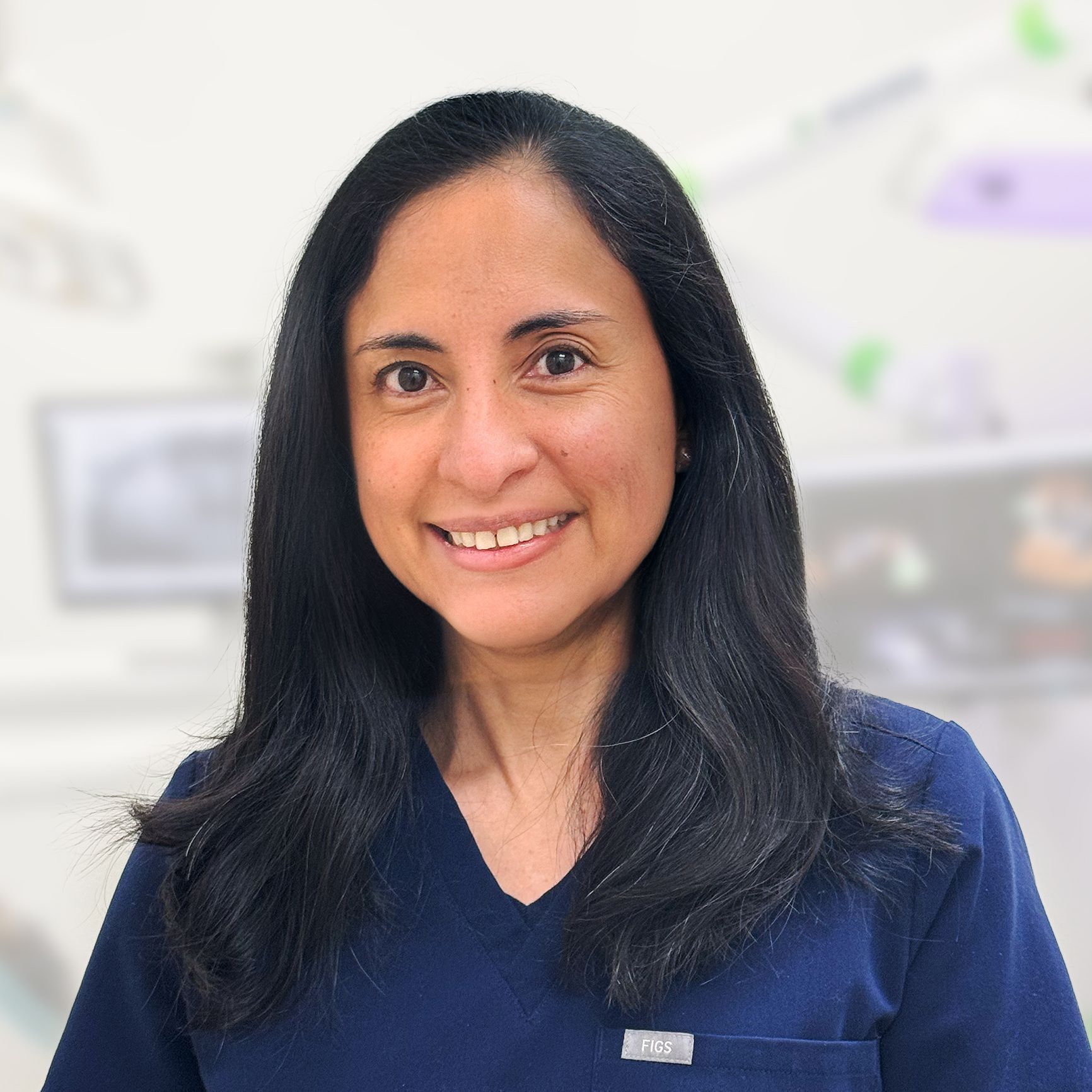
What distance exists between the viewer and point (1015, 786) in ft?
5.88

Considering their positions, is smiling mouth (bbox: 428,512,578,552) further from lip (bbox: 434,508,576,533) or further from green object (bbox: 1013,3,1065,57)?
green object (bbox: 1013,3,1065,57)

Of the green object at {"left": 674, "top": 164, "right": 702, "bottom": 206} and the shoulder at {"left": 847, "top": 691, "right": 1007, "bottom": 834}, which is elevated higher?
the green object at {"left": 674, "top": 164, "right": 702, "bottom": 206}

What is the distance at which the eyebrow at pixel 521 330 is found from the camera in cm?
82

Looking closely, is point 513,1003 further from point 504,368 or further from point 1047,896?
point 1047,896

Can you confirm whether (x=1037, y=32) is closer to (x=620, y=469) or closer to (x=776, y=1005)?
(x=620, y=469)

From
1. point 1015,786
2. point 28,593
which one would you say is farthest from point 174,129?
point 1015,786

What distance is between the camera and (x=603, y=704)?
938mm

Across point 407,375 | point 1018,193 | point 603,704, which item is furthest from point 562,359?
point 1018,193

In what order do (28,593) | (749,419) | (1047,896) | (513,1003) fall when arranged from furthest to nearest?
(28,593) → (1047,896) → (749,419) → (513,1003)

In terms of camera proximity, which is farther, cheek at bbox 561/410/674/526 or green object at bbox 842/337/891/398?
green object at bbox 842/337/891/398

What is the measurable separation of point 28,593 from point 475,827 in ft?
3.90

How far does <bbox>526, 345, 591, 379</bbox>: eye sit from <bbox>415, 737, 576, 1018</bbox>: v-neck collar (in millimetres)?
323

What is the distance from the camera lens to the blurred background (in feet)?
5.77

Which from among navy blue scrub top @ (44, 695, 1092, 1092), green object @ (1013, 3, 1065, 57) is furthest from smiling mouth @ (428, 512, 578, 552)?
green object @ (1013, 3, 1065, 57)
